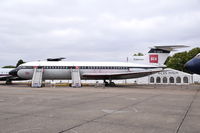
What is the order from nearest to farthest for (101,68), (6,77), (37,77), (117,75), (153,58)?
(37,77), (117,75), (101,68), (153,58), (6,77)

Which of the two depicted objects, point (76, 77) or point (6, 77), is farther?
point (6, 77)

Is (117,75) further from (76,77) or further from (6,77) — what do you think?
(6,77)

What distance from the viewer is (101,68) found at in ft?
104

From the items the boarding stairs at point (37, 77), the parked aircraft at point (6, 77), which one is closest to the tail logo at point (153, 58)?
the boarding stairs at point (37, 77)

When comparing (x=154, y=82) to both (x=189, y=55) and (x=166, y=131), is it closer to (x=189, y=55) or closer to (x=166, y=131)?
(x=189, y=55)

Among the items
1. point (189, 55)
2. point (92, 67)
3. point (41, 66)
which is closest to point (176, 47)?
point (92, 67)

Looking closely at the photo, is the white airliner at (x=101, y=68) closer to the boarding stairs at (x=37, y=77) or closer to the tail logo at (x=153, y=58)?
the tail logo at (x=153, y=58)

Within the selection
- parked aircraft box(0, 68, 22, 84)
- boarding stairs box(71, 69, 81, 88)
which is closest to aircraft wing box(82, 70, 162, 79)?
boarding stairs box(71, 69, 81, 88)

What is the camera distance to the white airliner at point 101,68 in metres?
30.7

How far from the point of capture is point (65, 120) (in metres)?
6.15

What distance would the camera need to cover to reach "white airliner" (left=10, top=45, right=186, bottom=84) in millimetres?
30719

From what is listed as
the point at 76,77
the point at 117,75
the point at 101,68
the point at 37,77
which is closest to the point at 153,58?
the point at 117,75

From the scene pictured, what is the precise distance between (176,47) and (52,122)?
26.6 meters

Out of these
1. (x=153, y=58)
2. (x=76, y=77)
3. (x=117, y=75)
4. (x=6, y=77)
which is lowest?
(x=76, y=77)
